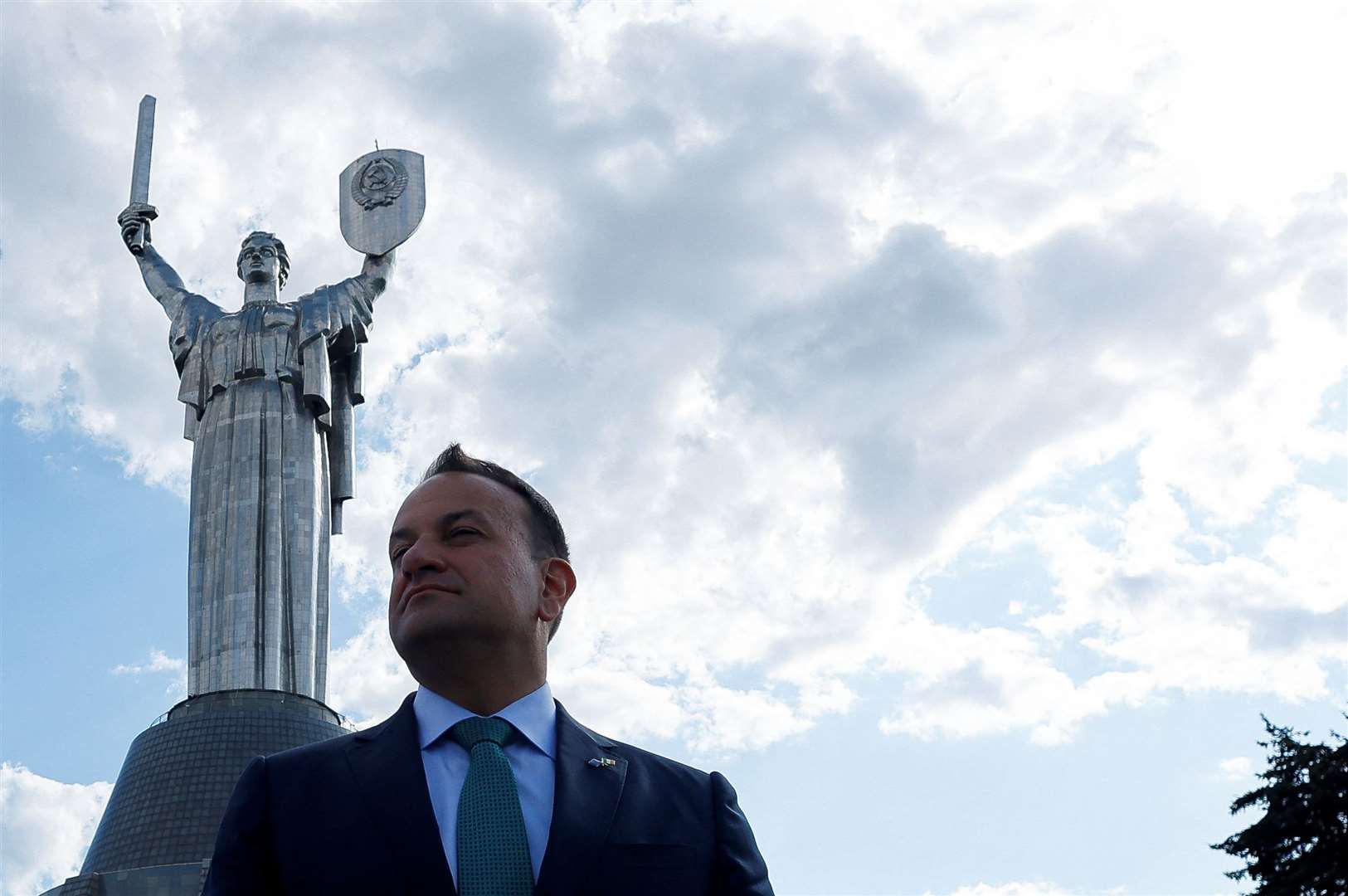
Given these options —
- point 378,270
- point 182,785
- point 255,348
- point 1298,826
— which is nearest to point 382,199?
point 378,270

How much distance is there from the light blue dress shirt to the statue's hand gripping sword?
23.6 meters

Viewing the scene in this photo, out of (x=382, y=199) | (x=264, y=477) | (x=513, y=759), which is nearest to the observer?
(x=513, y=759)

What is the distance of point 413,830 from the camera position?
135 inches

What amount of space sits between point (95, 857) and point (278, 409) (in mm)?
7474

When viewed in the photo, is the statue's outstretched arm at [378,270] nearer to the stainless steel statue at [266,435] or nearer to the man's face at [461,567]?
the stainless steel statue at [266,435]

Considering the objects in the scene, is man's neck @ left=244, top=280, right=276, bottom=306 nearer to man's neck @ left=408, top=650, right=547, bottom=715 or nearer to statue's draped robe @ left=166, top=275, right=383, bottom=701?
statue's draped robe @ left=166, top=275, right=383, bottom=701

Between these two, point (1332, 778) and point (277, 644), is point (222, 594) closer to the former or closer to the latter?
point (277, 644)

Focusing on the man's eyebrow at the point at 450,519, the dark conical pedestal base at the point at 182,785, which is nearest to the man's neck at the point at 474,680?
the man's eyebrow at the point at 450,519

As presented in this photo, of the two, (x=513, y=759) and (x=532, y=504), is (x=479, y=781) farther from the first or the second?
(x=532, y=504)

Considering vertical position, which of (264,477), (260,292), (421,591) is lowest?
(421,591)

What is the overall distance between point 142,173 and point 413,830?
80.3 feet

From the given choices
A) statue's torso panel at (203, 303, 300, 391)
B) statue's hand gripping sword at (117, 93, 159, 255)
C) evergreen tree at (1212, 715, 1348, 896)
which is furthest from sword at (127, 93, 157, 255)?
evergreen tree at (1212, 715, 1348, 896)

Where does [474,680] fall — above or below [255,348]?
below

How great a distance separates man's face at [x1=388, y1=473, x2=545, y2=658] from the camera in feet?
12.2
